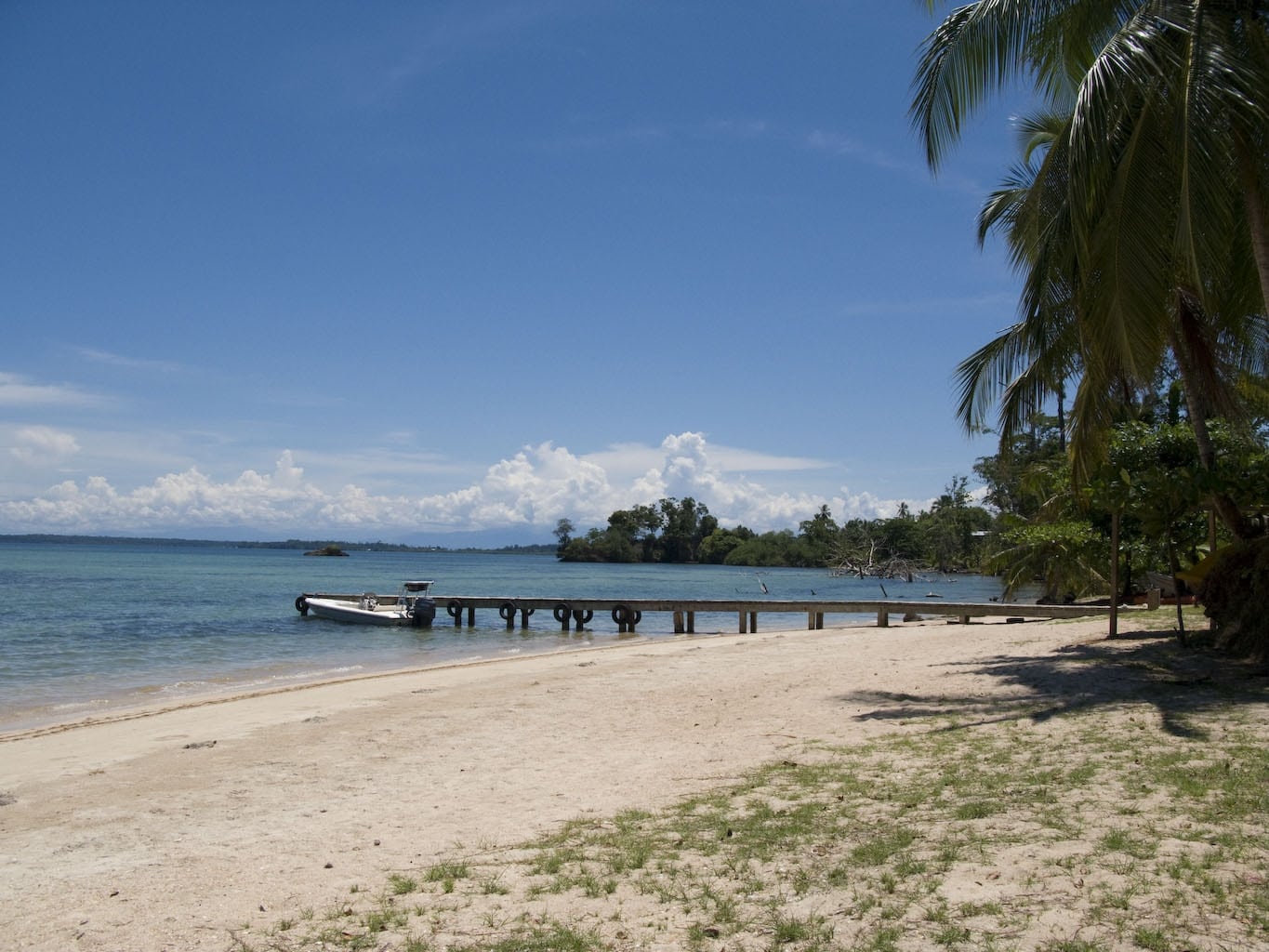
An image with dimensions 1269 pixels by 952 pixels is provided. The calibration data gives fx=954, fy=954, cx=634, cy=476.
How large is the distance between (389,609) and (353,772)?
27.1 meters

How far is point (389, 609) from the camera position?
35.3 metres

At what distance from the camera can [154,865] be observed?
20.3ft

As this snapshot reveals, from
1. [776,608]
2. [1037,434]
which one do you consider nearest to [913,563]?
[1037,434]

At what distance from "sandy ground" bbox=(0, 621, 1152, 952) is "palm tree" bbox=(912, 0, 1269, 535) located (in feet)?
14.4

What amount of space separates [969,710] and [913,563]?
87.0 metres

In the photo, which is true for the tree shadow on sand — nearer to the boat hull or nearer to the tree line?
the boat hull

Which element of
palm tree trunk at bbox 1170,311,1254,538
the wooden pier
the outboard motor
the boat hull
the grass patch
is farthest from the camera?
the boat hull

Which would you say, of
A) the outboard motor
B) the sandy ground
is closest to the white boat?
the outboard motor

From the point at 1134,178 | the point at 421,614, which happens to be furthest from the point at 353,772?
the point at 421,614

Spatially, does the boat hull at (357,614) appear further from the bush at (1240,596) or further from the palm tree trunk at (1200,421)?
the bush at (1240,596)

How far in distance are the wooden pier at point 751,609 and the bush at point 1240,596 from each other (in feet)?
30.5

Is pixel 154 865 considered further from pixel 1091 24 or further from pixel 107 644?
pixel 107 644

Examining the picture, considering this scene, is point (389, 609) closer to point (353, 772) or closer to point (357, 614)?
point (357, 614)

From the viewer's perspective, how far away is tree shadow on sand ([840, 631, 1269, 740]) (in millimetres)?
9023
